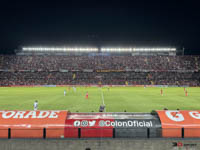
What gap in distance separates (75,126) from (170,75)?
71072 millimetres

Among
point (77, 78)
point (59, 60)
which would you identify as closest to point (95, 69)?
point (77, 78)

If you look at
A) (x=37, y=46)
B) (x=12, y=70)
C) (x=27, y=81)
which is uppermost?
(x=37, y=46)

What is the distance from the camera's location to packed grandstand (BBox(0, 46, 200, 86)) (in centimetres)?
6550

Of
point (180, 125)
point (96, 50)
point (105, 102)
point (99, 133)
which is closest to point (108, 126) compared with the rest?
point (99, 133)

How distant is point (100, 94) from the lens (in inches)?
1192

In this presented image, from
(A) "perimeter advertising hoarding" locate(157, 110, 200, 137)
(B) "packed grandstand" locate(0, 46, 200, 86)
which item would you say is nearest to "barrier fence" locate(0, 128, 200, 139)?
(A) "perimeter advertising hoarding" locate(157, 110, 200, 137)

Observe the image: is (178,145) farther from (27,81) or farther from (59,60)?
(59,60)

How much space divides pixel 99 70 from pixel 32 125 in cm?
6509

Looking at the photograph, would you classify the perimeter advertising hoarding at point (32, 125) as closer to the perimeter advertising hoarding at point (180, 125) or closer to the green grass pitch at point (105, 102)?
the perimeter advertising hoarding at point (180, 125)

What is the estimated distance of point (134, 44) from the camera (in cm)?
8531

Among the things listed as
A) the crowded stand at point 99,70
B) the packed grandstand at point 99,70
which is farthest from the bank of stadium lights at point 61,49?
the crowded stand at point 99,70

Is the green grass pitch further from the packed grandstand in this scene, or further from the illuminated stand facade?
the illuminated stand facade

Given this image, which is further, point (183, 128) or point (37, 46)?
point (37, 46)

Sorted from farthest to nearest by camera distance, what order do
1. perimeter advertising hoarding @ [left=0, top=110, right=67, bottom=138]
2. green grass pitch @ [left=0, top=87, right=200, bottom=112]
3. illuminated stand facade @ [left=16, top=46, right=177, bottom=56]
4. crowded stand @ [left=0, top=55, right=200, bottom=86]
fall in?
illuminated stand facade @ [left=16, top=46, right=177, bottom=56] → crowded stand @ [left=0, top=55, right=200, bottom=86] → green grass pitch @ [left=0, top=87, right=200, bottom=112] → perimeter advertising hoarding @ [left=0, top=110, right=67, bottom=138]
